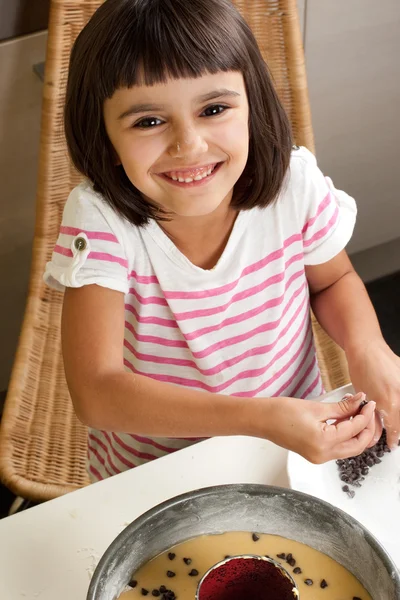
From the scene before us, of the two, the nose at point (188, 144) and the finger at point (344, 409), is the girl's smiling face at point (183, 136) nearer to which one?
the nose at point (188, 144)

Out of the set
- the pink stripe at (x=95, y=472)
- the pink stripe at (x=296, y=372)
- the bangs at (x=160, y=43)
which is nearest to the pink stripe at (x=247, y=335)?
the pink stripe at (x=296, y=372)

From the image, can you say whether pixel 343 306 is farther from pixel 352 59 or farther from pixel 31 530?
pixel 352 59

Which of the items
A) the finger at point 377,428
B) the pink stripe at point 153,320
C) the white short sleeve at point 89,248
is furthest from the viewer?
the pink stripe at point 153,320

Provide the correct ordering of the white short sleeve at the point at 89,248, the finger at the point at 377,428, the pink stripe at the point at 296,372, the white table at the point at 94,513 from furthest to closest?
the pink stripe at the point at 296,372 < the white short sleeve at the point at 89,248 < the finger at the point at 377,428 < the white table at the point at 94,513

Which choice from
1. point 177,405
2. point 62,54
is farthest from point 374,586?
point 62,54

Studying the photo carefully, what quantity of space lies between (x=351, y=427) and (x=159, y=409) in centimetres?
22

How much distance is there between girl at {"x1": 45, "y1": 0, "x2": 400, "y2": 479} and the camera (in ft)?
2.86

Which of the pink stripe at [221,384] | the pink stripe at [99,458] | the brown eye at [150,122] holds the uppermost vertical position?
the brown eye at [150,122]

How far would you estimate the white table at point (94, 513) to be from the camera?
82cm

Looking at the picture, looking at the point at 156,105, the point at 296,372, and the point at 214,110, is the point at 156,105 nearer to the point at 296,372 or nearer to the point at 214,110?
the point at 214,110

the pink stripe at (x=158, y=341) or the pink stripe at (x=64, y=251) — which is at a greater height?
the pink stripe at (x=64, y=251)

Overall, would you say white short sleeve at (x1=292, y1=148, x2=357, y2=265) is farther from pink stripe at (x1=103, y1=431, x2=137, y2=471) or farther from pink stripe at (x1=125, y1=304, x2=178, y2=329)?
pink stripe at (x1=103, y1=431, x2=137, y2=471)

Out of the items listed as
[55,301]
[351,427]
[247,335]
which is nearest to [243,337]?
[247,335]

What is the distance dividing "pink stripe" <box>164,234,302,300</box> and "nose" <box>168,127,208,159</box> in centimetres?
25
